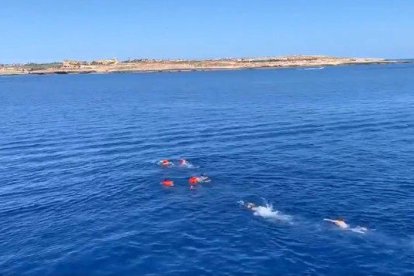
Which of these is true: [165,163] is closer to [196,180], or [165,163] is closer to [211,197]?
[196,180]

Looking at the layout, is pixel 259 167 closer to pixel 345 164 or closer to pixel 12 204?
pixel 345 164

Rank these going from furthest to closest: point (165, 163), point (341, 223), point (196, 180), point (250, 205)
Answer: point (165, 163), point (196, 180), point (250, 205), point (341, 223)

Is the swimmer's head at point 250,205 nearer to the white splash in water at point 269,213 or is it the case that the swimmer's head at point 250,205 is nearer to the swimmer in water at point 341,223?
the white splash in water at point 269,213

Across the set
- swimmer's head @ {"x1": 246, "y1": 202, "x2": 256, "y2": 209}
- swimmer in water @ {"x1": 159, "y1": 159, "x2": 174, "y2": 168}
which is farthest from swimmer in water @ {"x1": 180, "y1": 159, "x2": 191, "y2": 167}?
swimmer's head @ {"x1": 246, "y1": 202, "x2": 256, "y2": 209}

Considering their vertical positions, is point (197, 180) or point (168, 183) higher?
point (197, 180)

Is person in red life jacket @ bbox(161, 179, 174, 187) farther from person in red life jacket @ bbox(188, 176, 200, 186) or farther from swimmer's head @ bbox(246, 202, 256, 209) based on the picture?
swimmer's head @ bbox(246, 202, 256, 209)

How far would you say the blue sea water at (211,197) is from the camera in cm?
4084

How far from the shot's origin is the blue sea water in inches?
1608

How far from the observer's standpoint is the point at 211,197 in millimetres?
56156

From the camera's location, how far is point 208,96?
17625 centimetres

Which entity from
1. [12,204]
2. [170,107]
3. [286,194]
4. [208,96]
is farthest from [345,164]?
[208,96]

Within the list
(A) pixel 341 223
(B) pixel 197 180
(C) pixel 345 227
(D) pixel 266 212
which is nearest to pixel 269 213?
(D) pixel 266 212

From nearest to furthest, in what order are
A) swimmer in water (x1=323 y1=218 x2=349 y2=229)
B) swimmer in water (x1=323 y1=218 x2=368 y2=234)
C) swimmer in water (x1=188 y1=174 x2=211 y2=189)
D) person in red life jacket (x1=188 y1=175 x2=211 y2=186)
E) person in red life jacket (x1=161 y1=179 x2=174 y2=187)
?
swimmer in water (x1=323 y1=218 x2=368 y2=234), swimmer in water (x1=323 y1=218 x2=349 y2=229), swimmer in water (x1=188 y1=174 x2=211 y2=189), person in red life jacket (x1=188 y1=175 x2=211 y2=186), person in red life jacket (x1=161 y1=179 x2=174 y2=187)

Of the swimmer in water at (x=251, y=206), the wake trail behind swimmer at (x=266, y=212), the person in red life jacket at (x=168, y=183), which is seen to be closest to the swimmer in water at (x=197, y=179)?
the person in red life jacket at (x=168, y=183)
